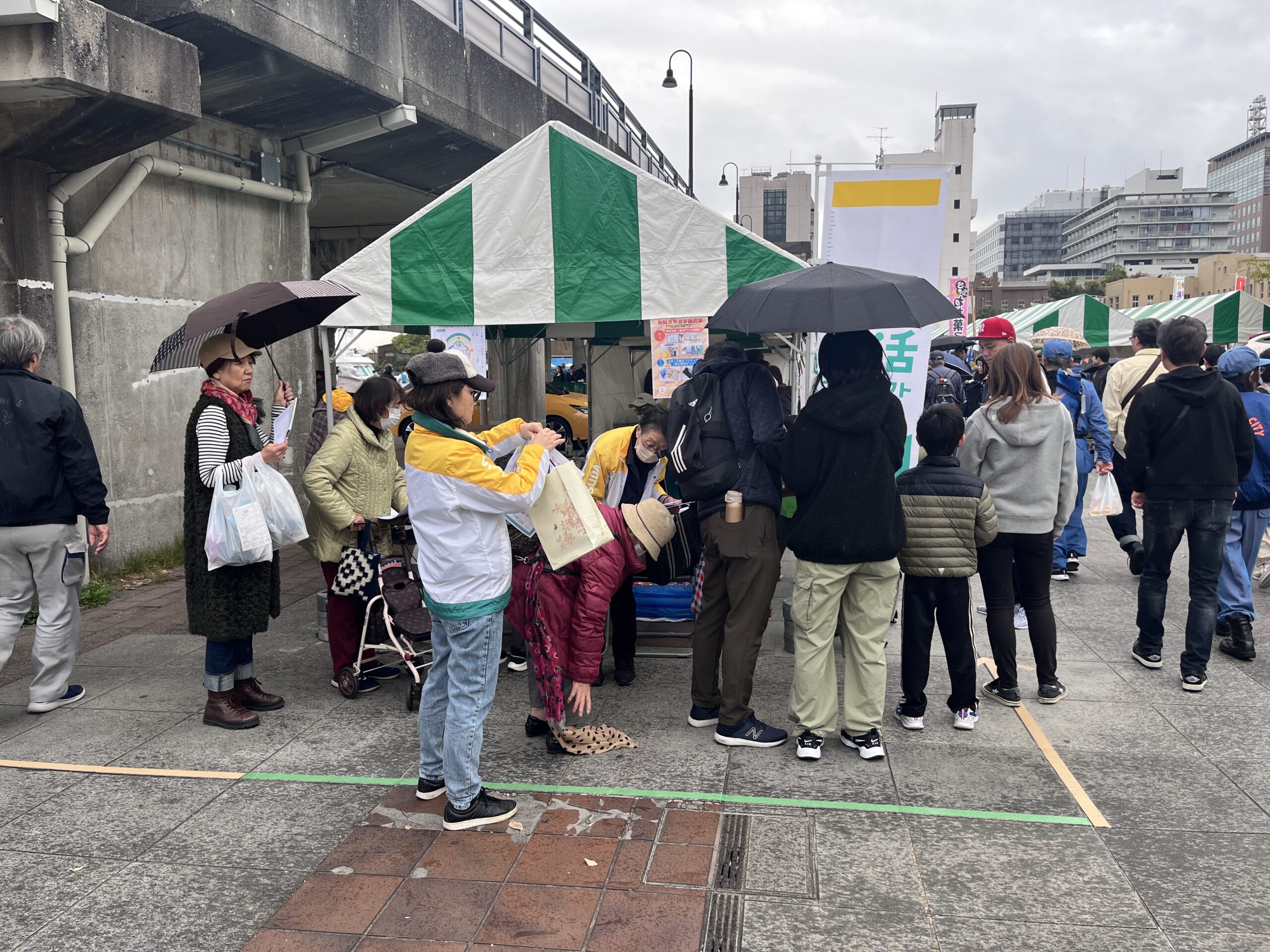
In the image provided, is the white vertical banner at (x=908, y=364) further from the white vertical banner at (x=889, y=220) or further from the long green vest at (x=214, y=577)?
the long green vest at (x=214, y=577)

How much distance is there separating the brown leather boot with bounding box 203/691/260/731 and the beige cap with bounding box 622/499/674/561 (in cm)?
218

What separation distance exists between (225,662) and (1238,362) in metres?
6.07

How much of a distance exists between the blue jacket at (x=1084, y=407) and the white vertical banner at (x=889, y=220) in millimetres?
1872

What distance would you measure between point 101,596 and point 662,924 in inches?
242

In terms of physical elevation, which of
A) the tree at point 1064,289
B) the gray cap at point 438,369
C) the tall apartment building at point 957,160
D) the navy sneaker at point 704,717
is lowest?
the navy sneaker at point 704,717

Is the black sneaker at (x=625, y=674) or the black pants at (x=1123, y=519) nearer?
the black sneaker at (x=625, y=674)

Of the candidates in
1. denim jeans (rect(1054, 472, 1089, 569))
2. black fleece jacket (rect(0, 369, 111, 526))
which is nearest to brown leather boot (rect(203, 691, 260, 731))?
black fleece jacket (rect(0, 369, 111, 526))

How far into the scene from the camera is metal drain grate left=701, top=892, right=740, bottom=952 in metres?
2.91

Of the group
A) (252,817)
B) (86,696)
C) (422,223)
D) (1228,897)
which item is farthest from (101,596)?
(1228,897)

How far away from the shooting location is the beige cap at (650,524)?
15.3ft

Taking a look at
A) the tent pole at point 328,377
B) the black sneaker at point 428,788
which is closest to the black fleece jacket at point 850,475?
the black sneaker at point 428,788

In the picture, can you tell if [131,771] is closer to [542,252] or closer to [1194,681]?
[542,252]

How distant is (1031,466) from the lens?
4891 millimetres

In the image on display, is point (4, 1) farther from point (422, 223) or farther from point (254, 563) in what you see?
point (254, 563)
